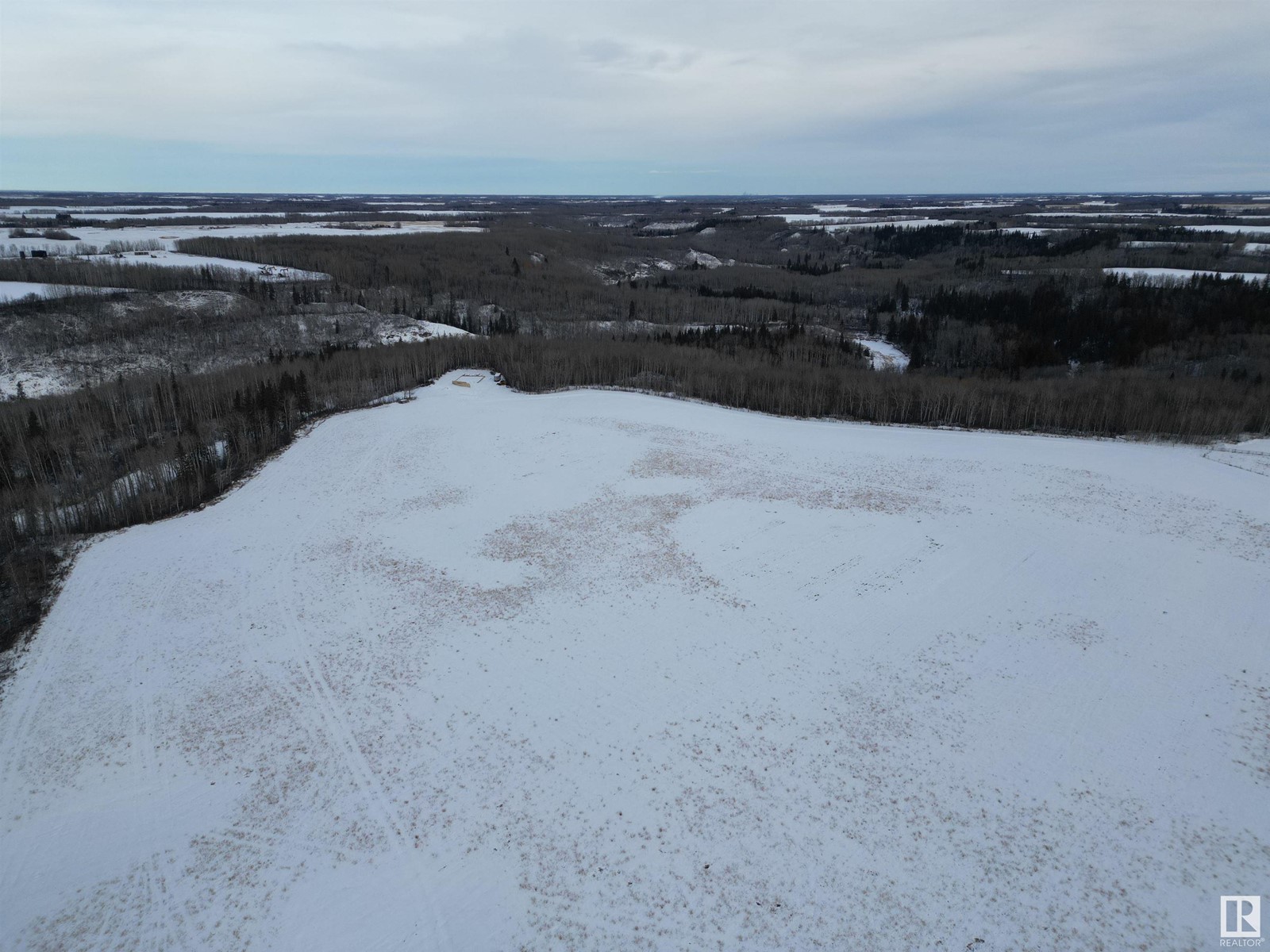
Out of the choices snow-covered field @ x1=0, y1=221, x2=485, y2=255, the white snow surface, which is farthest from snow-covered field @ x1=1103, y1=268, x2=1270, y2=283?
snow-covered field @ x1=0, y1=221, x2=485, y2=255

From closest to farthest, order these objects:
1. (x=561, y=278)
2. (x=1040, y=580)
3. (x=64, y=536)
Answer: (x=1040, y=580) → (x=64, y=536) → (x=561, y=278)

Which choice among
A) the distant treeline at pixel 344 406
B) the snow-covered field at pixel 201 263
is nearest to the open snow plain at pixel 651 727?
the distant treeline at pixel 344 406

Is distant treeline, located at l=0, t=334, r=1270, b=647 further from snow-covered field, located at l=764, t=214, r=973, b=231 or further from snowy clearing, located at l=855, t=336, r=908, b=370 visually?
snow-covered field, located at l=764, t=214, r=973, b=231

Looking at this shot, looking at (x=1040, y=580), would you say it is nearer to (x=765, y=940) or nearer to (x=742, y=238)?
(x=765, y=940)

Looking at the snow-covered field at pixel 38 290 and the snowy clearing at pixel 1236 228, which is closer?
the snow-covered field at pixel 38 290

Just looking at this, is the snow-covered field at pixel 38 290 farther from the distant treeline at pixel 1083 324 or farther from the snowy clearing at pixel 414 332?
the distant treeline at pixel 1083 324

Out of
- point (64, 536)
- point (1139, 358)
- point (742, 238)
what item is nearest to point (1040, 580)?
Answer: point (64, 536)

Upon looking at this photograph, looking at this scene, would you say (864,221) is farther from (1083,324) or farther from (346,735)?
(346,735)

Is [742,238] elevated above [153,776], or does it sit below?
above
